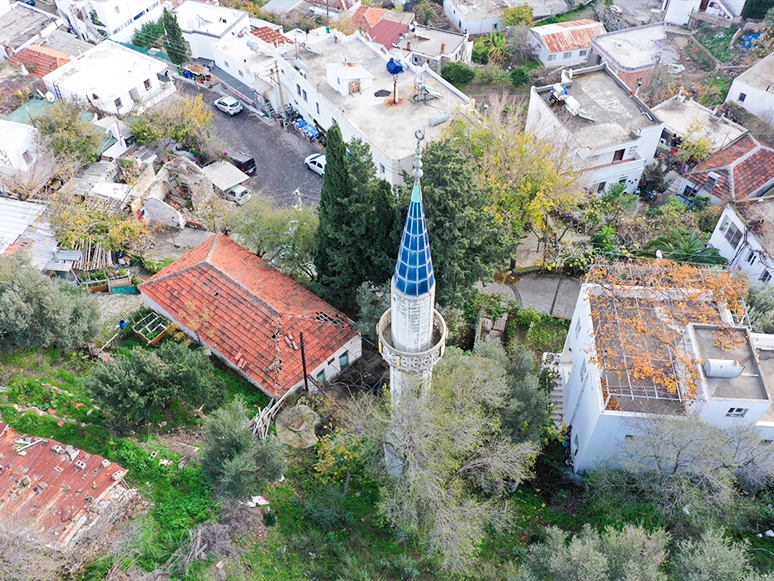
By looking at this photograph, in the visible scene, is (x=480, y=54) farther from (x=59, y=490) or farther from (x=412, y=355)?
(x=59, y=490)

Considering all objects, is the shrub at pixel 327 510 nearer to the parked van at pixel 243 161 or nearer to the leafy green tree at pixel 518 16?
the parked van at pixel 243 161

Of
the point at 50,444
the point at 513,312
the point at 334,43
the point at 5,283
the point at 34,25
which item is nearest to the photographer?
the point at 50,444

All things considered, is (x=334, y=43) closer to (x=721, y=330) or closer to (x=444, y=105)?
(x=444, y=105)

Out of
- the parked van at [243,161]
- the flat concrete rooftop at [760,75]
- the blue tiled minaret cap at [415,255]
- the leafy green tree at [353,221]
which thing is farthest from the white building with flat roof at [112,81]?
the flat concrete rooftop at [760,75]

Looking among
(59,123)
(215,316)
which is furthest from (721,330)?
(59,123)

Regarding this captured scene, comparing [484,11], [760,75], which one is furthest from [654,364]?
[484,11]
